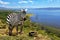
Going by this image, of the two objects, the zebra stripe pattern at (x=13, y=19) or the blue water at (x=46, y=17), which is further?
the blue water at (x=46, y=17)

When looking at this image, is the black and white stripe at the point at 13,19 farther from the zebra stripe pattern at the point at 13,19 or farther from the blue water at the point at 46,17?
the blue water at the point at 46,17

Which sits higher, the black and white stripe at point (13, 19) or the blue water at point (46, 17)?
the black and white stripe at point (13, 19)

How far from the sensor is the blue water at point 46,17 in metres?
14.8

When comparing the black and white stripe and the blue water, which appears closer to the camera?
the black and white stripe

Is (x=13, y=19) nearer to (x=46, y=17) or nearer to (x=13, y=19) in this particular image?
(x=13, y=19)

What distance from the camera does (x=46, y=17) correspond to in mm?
16516

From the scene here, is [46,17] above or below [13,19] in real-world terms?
below

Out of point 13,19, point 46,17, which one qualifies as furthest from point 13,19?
point 46,17

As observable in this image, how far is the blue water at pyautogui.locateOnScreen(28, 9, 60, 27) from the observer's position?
1485 cm

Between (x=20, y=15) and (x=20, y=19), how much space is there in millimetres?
170

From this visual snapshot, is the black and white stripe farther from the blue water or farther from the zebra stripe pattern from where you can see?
the blue water

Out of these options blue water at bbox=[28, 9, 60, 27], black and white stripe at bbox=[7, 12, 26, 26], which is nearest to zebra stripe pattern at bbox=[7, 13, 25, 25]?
black and white stripe at bbox=[7, 12, 26, 26]

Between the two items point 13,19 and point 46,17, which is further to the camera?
point 46,17

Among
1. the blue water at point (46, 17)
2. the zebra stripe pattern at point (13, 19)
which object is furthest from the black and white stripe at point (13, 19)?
the blue water at point (46, 17)
